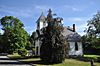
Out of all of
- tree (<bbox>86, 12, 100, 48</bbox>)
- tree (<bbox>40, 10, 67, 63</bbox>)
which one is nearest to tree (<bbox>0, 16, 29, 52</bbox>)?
tree (<bbox>86, 12, 100, 48</bbox>)

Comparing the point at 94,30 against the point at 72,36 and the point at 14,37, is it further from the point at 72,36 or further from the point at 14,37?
the point at 14,37

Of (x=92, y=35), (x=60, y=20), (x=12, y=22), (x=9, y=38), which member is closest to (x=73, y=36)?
(x=92, y=35)

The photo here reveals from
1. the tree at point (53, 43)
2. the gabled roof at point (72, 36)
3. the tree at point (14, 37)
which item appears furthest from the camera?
the tree at point (14, 37)

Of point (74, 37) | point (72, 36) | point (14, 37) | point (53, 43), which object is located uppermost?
point (14, 37)

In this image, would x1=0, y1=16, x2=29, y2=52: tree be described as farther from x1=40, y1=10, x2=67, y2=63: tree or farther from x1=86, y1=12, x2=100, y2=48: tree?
x1=40, y1=10, x2=67, y2=63: tree

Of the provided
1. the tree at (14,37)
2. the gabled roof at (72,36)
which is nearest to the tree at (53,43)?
the gabled roof at (72,36)

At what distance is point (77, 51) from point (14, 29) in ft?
114

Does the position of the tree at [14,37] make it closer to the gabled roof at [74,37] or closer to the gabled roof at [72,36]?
the gabled roof at [72,36]

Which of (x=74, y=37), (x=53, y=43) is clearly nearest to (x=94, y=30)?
(x=74, y=37)

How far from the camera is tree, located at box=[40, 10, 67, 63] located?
37.9 metres

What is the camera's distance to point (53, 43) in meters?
38.4

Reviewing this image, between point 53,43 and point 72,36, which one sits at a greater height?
point 72,36

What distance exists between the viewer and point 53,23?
129 ft

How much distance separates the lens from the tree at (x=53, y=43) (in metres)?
37.9
